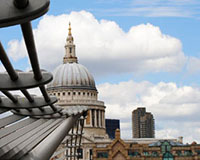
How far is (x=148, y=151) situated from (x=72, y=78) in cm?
3341

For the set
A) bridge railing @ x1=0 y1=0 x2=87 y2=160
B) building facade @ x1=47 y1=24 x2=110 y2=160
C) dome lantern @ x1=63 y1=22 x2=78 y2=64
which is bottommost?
bridge railing @ x1=0 y1=0 x2=87 y2=160

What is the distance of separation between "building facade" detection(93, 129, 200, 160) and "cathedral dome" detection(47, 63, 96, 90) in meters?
25.7

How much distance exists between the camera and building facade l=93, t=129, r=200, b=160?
95.1m

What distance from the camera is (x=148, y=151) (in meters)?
96.5

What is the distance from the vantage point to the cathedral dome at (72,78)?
121 meters

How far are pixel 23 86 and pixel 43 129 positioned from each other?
7151 millimetres

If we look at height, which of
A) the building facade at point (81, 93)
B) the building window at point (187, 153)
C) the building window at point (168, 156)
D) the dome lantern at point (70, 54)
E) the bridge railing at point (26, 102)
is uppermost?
the dome lantern at point (70, 54)

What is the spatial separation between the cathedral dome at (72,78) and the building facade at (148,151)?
25.7m

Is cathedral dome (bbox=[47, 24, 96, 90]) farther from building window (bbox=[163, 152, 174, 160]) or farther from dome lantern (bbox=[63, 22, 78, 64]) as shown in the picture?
building window (bbox=[163, 152, 174, 160])

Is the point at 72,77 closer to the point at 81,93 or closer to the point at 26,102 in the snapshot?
the point at 81,93

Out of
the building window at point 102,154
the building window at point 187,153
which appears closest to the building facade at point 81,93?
the building window at point 102,154

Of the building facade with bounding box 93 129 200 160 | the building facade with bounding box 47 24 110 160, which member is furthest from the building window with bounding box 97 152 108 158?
the building facade with bounding box 47 24 110 160

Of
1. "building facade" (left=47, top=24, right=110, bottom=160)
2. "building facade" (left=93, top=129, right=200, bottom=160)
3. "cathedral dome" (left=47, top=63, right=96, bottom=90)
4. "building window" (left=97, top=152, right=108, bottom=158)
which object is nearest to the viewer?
"building facade" (left=93, top=129, right=200, bottom=160)

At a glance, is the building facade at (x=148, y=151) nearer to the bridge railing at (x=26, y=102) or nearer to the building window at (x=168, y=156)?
the building window at (x=168, y=156)
